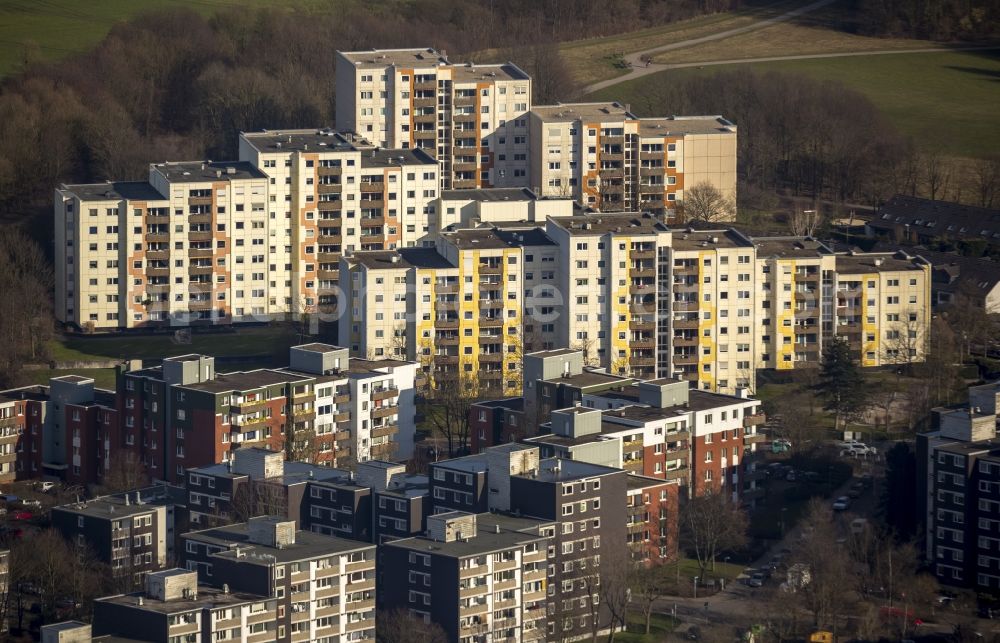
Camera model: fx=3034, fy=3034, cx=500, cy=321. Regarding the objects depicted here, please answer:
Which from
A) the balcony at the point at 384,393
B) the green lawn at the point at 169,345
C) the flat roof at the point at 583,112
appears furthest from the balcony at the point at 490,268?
the flat roof at the point at 583,112

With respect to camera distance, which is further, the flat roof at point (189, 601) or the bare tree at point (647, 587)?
the bare tree at point (647, 587)

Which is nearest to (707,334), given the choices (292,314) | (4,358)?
(292,314)

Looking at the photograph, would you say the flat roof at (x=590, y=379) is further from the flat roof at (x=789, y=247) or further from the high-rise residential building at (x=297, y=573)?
the high-rise residential building at (x=297, y=573)

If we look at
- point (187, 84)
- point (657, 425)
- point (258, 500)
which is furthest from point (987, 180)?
point (258, 500)

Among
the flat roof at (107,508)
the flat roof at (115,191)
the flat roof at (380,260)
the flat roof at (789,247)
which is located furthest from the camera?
the flat roof at (115,191)

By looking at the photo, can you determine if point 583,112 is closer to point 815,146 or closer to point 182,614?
point 815,146

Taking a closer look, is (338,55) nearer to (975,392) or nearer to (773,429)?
(773,429)

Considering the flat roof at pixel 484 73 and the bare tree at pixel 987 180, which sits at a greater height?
the flat roof at pixel 484 73
